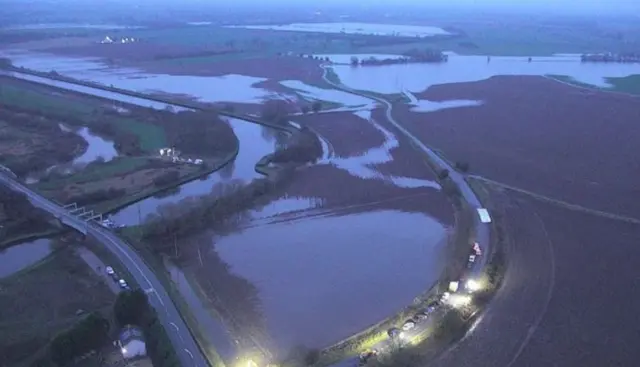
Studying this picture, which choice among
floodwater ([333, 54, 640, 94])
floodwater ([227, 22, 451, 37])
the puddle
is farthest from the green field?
floodwater ([227, 22, 451, 37])

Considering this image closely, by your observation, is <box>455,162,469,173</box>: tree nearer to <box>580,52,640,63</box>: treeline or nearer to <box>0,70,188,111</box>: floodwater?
<box>0,70,188,111</box>: floodwater

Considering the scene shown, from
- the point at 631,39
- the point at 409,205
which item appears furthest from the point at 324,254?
the point at 631,39

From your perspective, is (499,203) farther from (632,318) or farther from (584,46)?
(584,46)

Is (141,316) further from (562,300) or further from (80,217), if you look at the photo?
(562,300)

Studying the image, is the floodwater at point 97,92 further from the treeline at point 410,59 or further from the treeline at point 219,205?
the treeline at point 410,59

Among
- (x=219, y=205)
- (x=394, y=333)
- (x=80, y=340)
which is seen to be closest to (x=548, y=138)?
(x=219, y=205)

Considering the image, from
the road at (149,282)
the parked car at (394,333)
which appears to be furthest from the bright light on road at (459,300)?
the road at (149,282)
